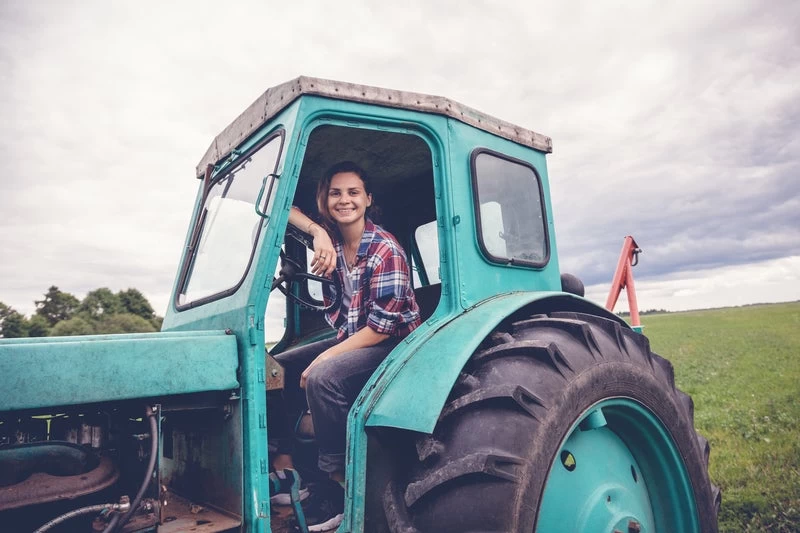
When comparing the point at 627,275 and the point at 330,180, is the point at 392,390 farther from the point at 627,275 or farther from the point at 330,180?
the point at 627,275

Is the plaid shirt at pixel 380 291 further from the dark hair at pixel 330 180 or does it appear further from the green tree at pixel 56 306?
the green tree at pixel 56 306

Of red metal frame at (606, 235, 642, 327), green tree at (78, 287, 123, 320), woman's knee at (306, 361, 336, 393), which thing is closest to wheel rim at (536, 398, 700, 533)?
woman's knee at (306, 361, 336, 393)

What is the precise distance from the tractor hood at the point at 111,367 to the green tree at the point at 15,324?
67.4 feet

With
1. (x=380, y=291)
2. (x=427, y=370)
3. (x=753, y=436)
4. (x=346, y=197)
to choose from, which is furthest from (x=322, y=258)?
(x=753, y=436)

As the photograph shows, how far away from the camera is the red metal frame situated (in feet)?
14.9

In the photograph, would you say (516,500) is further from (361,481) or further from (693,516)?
(693,516)

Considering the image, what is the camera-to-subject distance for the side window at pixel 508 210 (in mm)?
2629

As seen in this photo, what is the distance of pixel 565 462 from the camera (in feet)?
7.56

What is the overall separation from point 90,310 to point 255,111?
1036 inches

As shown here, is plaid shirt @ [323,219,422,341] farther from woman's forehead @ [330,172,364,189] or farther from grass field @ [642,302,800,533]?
grass field @ [642,302,800,533]

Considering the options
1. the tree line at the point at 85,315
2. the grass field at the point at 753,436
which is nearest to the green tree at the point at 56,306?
the tree line at the point at 85,315

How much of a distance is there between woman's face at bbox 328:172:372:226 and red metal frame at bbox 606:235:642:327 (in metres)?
2.60

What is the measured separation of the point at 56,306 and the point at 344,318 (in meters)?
25.5

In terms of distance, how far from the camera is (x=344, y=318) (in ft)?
9.58
